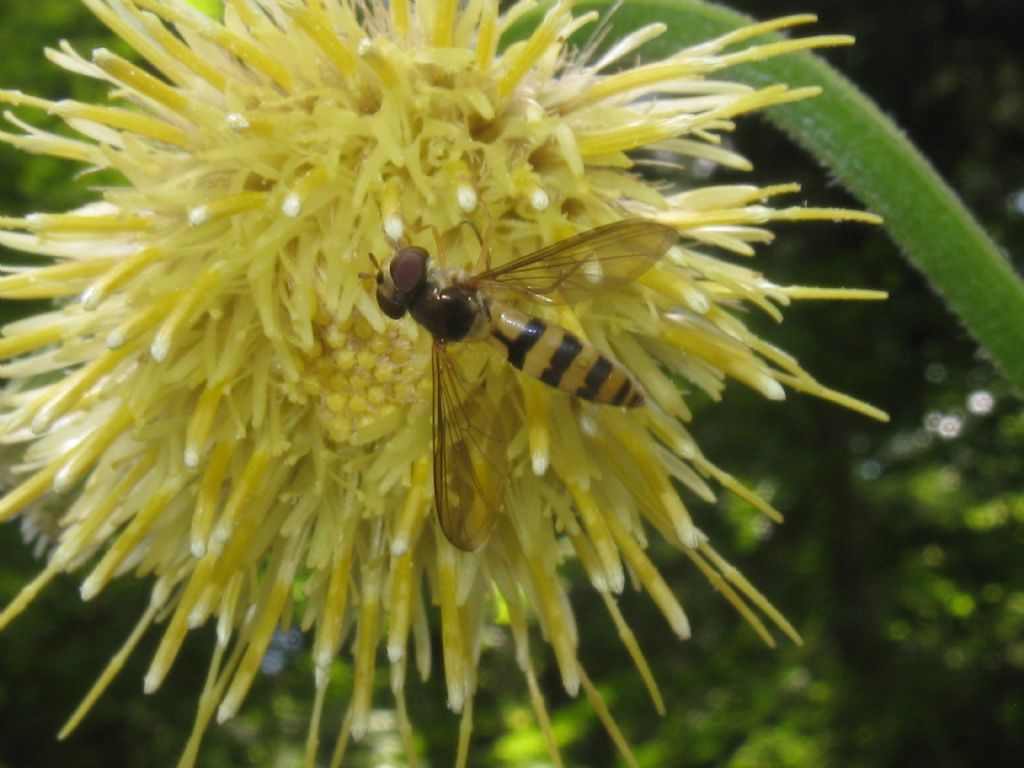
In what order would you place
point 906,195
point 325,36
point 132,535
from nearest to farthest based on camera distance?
point 325,36
point 132,535
point 906,195

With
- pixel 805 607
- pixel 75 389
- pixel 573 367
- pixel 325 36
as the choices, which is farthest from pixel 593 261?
pixel 805 607

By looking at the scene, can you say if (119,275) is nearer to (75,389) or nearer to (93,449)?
(75,389)

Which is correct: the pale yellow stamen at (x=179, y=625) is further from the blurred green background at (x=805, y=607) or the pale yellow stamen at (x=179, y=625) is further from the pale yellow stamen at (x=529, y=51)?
the blurred green background at (x=805, y=607)

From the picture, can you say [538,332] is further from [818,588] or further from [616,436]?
A: [818,588]

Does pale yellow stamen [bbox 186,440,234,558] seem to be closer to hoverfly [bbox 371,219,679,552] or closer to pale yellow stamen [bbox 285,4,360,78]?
hoverfly [bbox 371,219,679,552]

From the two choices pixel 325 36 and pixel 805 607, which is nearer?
pixel 325 36

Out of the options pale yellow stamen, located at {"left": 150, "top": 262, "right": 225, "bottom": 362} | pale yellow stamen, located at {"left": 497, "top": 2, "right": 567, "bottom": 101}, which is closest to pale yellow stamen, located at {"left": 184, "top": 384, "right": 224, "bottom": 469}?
pale yellow stamen, located at {"left": 150, "top": 262, "right": 225, "bottom": 362}
